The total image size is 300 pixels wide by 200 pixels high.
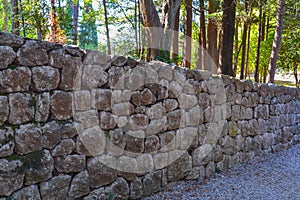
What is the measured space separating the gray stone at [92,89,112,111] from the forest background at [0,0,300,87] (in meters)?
1.75

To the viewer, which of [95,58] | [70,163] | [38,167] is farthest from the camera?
[95,58]

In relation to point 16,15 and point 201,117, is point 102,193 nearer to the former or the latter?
point 201,117

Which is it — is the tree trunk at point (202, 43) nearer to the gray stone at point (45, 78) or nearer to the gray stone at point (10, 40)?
the gray stone at point (45, 78)

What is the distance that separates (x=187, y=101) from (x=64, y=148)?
1.96 m

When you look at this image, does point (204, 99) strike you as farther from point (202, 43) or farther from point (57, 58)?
point (202, 43)

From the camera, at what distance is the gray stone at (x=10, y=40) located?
228 cm

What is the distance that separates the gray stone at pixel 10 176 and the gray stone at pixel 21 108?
31 cm

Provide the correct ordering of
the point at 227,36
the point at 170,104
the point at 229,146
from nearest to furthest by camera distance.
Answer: the point at 170,104 → the point at 229,146 → the point at 227,36

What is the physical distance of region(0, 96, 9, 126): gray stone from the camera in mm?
2274

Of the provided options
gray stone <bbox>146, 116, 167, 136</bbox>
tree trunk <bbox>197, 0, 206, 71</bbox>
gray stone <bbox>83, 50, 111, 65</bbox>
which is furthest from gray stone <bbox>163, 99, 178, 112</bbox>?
tree trunk <bbox>197, 0, 206, 71</bbox>

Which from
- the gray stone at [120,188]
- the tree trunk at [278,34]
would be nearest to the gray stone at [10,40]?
the gray stone at [120,188]

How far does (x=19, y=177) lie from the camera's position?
238 centimetres

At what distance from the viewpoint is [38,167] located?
251 centimetres

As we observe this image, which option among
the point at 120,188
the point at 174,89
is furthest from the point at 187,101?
the point at 120,188
